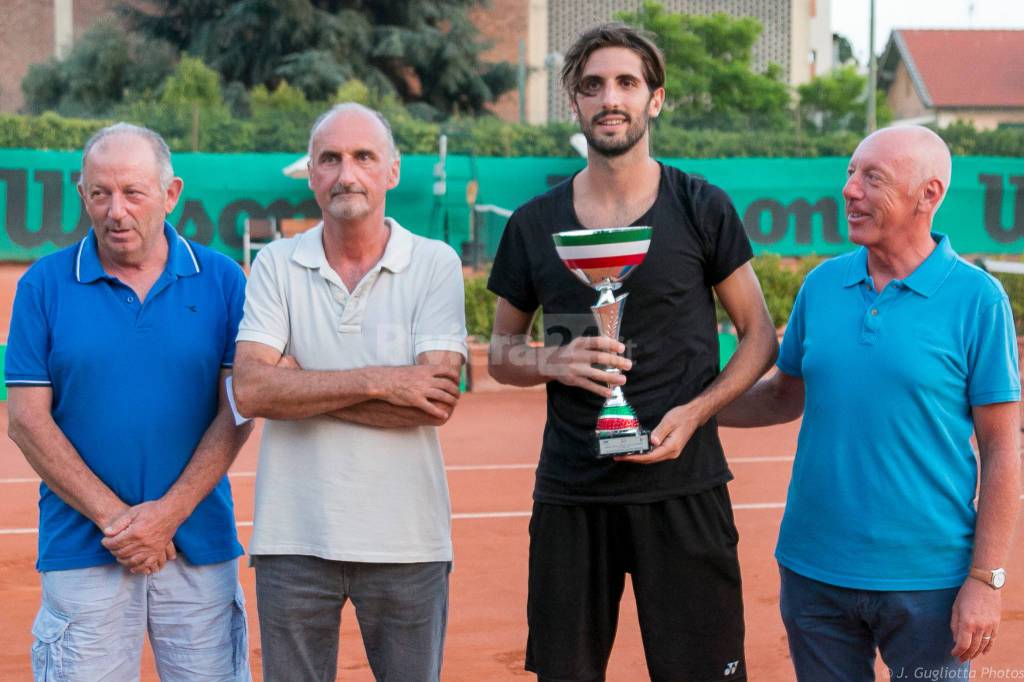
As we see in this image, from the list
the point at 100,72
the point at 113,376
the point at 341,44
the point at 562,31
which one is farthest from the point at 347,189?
the point at 562,31

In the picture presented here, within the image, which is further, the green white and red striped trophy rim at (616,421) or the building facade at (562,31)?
the building facade at (562,31)

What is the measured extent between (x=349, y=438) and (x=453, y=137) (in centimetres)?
1768

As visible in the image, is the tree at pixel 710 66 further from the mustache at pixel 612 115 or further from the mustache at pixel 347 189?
the mustache at pixel 347 189

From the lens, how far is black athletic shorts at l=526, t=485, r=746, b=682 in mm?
3350

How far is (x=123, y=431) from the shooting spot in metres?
3.42

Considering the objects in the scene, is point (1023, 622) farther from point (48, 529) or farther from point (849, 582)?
point (48, 529)

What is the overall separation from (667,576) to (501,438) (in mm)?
7421

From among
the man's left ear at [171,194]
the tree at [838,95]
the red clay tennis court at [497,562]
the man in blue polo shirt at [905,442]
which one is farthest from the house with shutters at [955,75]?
the man's left ear at [171,194]

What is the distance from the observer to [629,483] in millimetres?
3338

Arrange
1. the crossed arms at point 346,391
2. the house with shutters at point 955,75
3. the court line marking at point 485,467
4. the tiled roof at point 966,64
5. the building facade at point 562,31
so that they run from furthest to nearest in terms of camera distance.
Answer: the tiled roof at point 966,64, the house with shutters at point 955,75, the building facade at point 562,31, the court line marking at point 485,467, the crossed arms at point 346,391

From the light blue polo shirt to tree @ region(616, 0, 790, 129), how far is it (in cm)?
3275

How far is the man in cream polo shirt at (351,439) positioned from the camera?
3.35m

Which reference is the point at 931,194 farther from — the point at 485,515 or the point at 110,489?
the point at 485,515

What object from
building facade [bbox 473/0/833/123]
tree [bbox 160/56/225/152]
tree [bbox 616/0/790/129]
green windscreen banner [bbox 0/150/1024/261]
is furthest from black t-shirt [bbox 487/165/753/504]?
building facade [bbox 473/0/833/123]
